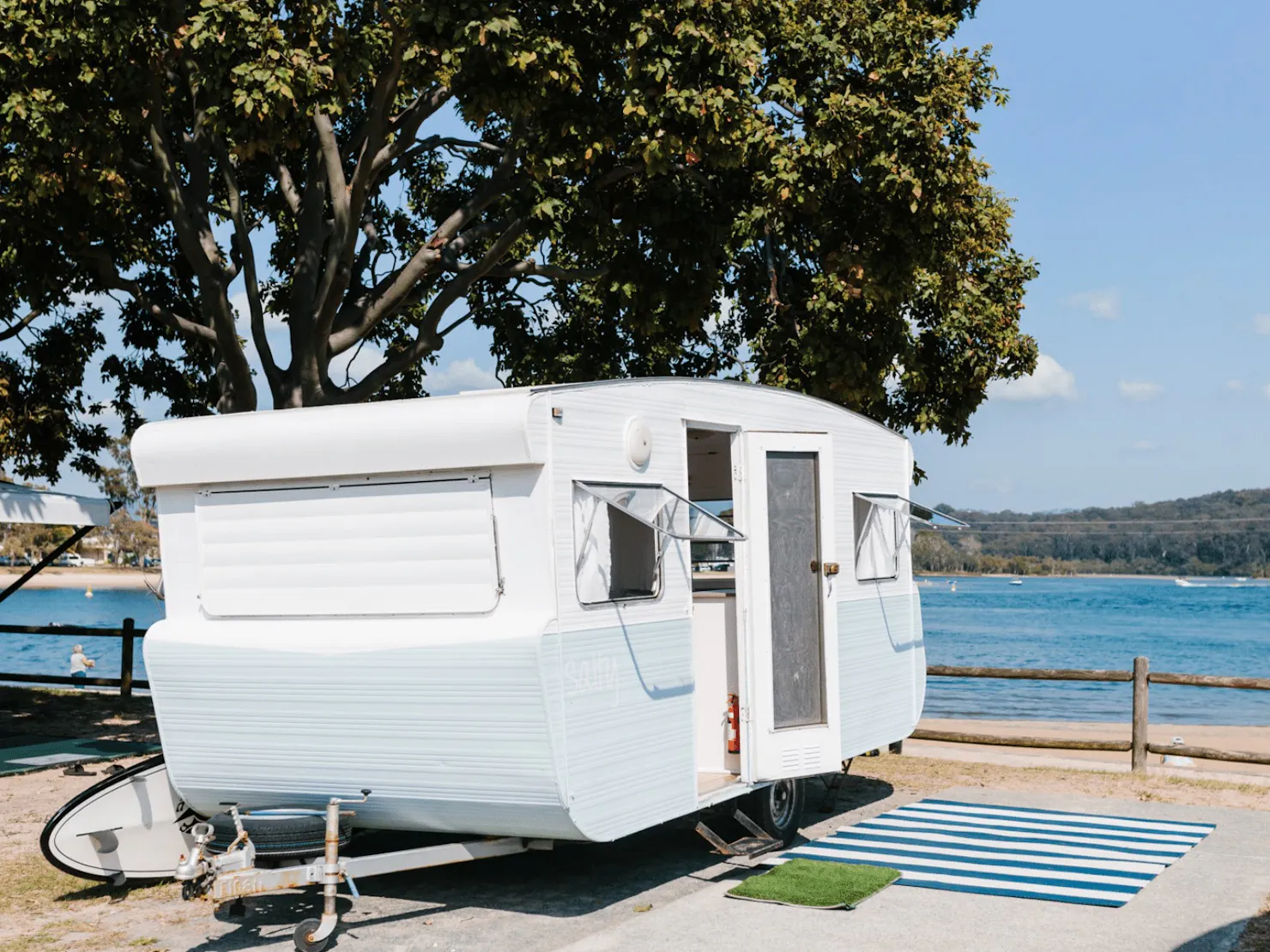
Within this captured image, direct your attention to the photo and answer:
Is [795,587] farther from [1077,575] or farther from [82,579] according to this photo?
[82,579]

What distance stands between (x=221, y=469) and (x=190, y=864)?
2.08 m

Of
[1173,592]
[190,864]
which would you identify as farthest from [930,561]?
[190,864]

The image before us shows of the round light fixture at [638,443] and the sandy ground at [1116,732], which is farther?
the sandy ground at [1116,732]

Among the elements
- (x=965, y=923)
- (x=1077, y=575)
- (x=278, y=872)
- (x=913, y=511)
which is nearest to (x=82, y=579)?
(x=1077, y=575)

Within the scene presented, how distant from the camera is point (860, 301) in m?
13.5

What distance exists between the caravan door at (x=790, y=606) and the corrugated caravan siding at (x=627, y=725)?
0.64m

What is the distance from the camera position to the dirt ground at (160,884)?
7348mm

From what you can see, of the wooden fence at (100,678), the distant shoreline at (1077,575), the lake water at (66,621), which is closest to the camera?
the wooden fence at (100,678)

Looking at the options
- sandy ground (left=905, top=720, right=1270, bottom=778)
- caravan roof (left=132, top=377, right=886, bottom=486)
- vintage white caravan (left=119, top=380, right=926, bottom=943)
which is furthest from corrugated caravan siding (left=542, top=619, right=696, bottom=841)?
sandy ground (left=905, top=720, right=1270, bottom=778)

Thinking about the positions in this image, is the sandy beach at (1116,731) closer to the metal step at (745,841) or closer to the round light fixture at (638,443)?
the metal step at (745,841)

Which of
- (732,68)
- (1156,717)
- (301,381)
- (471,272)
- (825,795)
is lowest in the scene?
(1156,717)

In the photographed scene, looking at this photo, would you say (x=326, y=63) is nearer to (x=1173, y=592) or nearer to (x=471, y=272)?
(x=471, y=272)

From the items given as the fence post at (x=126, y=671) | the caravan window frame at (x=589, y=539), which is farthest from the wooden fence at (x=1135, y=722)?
the fence post at (x=126, y=671)

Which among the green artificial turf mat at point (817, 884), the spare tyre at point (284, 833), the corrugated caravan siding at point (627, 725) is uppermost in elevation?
the corrugated caravan siding at point (627, 725)
